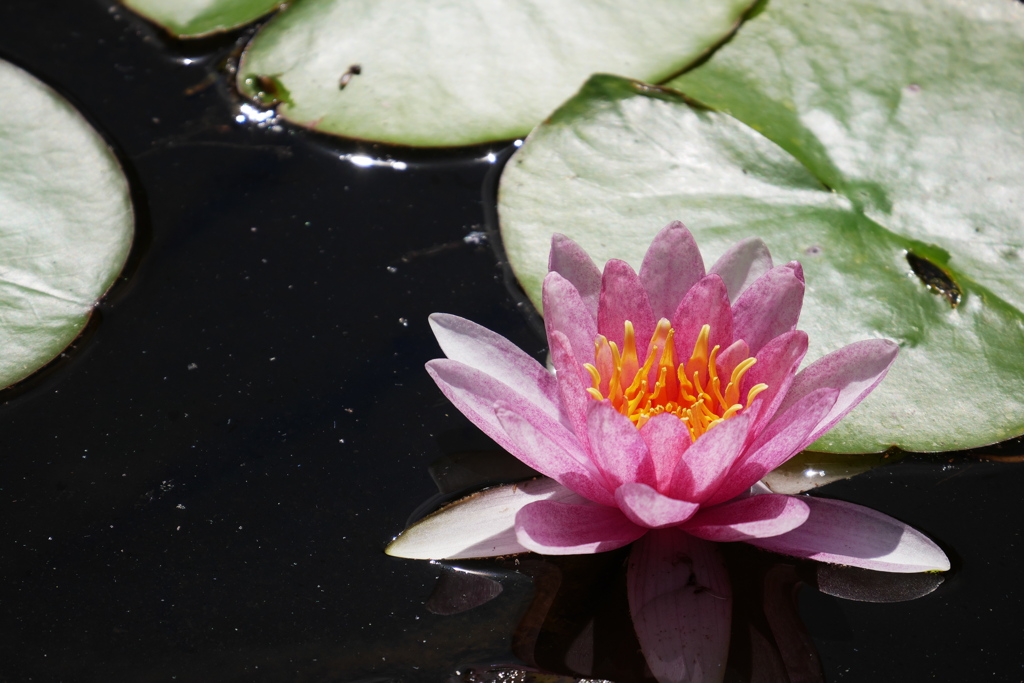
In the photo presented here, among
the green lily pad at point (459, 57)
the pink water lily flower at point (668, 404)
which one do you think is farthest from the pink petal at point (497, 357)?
the green lily pad at point (459, 57)

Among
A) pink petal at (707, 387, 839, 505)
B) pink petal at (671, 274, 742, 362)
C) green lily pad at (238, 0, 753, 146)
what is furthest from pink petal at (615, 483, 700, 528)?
green lily pad at (238, 0, 753, 146)

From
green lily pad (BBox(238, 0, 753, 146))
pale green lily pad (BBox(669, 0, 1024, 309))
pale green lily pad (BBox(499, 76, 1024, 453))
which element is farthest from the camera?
green lily pad (BBox(238, 0, 753, 146))

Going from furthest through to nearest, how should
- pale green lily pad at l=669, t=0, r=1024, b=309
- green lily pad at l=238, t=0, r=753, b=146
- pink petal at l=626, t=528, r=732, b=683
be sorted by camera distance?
green lily pad at l=238, t=0, r=753, b=146, pale green lily pad at l=669, t=0, r=1024, b=309, pink petal at l=626, t=528, r=732, b=683

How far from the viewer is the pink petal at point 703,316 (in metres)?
1.52

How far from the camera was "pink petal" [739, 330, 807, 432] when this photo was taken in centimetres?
145

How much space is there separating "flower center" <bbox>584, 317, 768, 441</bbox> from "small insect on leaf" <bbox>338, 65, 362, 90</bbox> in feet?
4.66

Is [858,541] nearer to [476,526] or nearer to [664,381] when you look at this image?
[664,381]

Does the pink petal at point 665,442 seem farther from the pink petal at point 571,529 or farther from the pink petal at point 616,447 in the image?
the pink petal at point 571,529

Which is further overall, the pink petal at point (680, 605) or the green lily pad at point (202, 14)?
the green lily pad at point (202, 14)

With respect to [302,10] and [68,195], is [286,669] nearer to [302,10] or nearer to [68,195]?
[68,195]

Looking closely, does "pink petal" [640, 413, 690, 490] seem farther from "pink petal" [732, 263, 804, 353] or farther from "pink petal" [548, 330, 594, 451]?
"pink petal" [732, 263, 804, 353]

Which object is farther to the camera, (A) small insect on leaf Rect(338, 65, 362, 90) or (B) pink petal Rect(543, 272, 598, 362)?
(A) small insect on leaf Rect(338, 65, 362, 90)

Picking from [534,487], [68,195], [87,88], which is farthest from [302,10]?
[534,487]

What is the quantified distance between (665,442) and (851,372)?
41 cm
